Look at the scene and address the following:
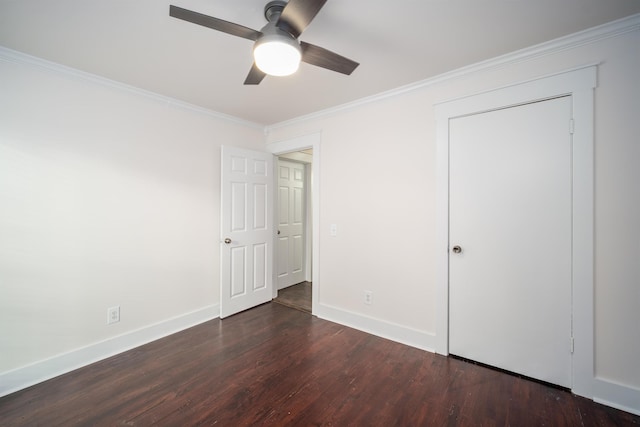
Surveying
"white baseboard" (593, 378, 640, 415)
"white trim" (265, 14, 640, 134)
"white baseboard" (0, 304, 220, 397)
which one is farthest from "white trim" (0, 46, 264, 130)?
"white baseboard" (593, 378, 640, 415)

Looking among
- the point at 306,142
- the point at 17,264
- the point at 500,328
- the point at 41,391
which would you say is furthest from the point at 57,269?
the point at 500,328

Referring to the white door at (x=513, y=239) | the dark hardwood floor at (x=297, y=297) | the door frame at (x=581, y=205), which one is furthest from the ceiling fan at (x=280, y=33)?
the dark hardwood floor at (x=297, y=297)

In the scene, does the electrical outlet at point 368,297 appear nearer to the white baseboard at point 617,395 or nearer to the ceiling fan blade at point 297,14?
the white baseboard at point 617,395

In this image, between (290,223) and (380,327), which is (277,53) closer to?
(380,327)

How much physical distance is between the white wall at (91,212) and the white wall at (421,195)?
1.40m

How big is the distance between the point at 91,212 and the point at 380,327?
2844 millimetres

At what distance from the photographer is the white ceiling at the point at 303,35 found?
4.95 feet

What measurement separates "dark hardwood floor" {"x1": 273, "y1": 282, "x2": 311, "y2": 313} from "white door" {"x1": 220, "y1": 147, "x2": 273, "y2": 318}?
0.24 meters

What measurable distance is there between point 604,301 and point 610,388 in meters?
0.55

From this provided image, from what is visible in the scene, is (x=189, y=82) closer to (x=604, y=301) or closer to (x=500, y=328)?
(x=500, y=328)

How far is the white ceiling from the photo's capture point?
59.4 inches

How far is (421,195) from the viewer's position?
2.46m

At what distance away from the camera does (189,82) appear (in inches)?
94.6

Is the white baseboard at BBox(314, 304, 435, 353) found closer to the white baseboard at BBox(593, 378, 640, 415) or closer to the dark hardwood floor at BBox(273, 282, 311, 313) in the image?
the dark hardwood floor at BBox(273, 282, 311, 313)
